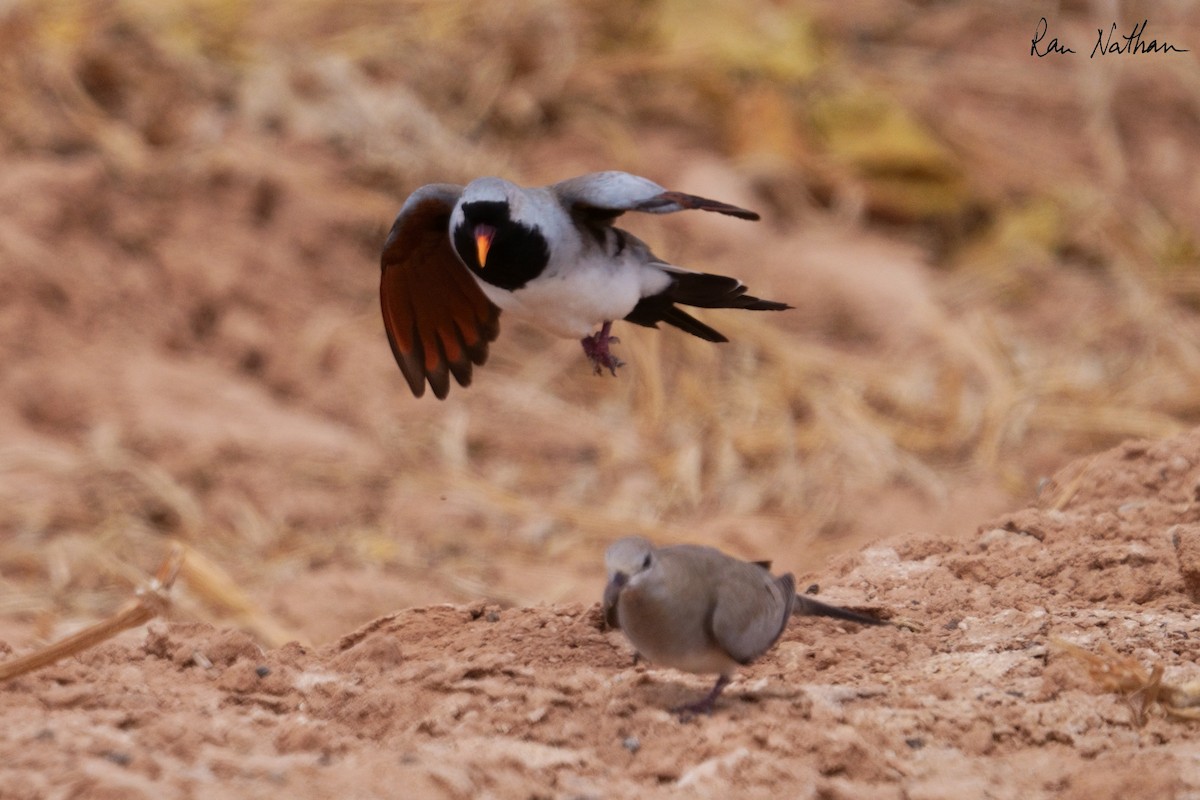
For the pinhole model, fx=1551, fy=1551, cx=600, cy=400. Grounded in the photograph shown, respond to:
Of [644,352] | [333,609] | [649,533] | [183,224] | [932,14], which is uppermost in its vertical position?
[932,14]

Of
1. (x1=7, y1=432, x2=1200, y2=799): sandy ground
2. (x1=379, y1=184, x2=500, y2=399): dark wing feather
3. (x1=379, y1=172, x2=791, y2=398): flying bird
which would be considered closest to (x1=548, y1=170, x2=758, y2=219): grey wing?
(x1=379, y1=172, x2=791, y2=398): flying bird

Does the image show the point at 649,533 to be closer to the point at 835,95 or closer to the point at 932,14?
the point at 835,95

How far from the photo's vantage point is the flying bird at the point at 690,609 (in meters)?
3.05

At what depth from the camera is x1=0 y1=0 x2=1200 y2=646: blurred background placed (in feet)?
21.9

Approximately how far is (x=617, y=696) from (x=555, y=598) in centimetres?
279

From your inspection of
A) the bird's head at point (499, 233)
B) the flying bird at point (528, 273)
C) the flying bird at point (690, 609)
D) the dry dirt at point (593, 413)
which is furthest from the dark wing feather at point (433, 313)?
the flying bird at point (690, 609)

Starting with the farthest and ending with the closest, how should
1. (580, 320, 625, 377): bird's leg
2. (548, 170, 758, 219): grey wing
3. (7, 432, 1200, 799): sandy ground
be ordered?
(580, 320, 625, 377): bird's leg
(548, 170, 758, 219): grey wing
(7, 432, 1200, 799): sandy ground

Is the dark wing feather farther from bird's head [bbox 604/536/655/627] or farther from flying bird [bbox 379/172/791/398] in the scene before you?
bird's head [bbox 604/536/655/627]

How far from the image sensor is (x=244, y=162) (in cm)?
834

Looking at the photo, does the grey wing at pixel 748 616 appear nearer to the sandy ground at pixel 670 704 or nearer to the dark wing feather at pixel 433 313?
the sandy ground at pixel 670 704

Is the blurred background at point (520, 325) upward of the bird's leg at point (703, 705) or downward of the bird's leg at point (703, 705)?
upward

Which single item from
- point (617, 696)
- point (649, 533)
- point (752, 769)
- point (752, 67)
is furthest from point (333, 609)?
point (752, 67)

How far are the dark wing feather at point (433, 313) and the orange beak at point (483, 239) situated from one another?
49cm

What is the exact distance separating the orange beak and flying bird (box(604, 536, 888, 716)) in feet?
2.72
